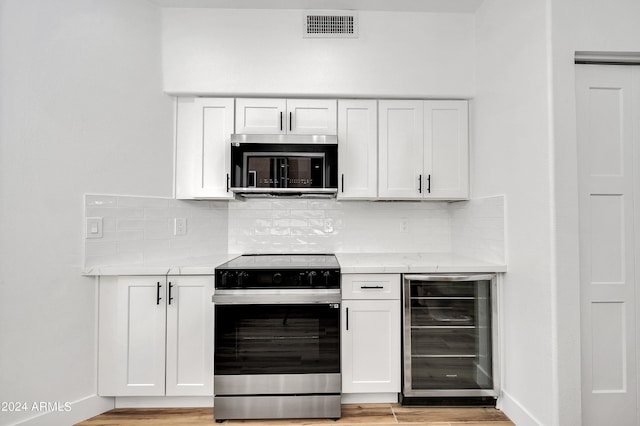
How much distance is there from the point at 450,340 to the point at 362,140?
1607mm

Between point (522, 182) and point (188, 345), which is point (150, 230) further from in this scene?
point (522, 182)

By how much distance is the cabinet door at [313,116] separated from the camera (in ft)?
8.30

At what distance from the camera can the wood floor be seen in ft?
6.48

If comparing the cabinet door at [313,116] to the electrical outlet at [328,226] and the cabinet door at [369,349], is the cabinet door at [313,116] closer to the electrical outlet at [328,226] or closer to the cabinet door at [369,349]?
the electrical outlet at [328,226]

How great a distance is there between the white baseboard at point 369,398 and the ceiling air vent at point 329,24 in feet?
8.78

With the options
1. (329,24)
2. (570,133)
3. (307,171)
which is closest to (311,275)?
(307,171)

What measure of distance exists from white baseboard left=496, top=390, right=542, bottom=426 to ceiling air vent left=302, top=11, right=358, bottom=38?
2.80m

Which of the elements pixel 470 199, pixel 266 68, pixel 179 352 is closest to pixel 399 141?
pixel 470 199

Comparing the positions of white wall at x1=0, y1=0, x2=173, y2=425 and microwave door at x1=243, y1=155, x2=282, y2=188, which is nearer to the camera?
white wall at x1=0, y1=0, x2=173, y2=425

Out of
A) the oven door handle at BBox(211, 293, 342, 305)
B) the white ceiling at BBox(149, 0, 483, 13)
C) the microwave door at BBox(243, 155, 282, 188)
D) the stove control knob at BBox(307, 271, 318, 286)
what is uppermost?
the white ceiling at BBox(149, 0, 483, 13)

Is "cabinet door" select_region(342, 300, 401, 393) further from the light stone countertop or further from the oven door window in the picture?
the light stone countertop

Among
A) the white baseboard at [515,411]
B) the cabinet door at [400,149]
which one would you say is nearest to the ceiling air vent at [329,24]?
the cabinet door at [400,149]

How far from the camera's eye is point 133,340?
6.74 ft

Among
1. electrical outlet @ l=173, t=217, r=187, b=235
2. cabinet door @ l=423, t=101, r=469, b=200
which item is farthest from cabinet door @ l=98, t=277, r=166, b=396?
cabinet door @ l=423, t=101, r=469, b=200
